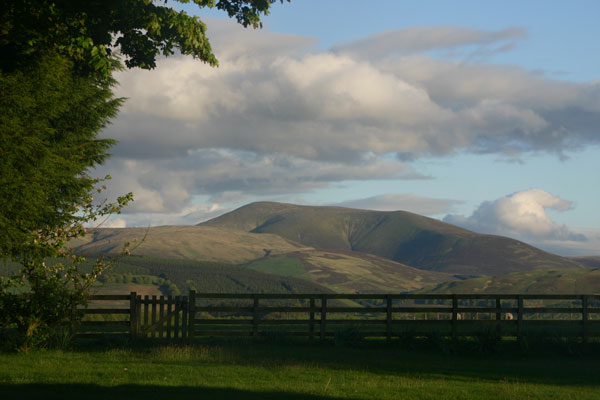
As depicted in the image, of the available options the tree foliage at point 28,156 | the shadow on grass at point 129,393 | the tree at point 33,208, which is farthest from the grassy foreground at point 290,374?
the tree foliage at point 28,156

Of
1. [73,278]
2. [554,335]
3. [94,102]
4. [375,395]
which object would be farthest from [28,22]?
[554,335]

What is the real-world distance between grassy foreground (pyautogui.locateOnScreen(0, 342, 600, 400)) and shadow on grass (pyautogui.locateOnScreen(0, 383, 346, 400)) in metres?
0.02

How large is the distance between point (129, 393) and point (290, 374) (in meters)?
3.93

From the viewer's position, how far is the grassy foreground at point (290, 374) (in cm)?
1269

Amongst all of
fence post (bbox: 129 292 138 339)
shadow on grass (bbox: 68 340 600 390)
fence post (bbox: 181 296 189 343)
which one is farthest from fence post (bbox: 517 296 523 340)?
fence post (bbox: 129 292 138 339)

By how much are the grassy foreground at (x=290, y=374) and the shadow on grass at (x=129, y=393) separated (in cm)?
2

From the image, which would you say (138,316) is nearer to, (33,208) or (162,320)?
(162,320)

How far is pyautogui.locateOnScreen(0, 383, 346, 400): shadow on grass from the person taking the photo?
12.0 m

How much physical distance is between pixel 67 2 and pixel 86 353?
30.1 feet

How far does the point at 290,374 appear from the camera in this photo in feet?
49.0

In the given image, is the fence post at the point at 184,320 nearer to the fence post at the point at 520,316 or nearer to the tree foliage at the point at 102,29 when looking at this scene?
the tree foliage at the point at 102,29

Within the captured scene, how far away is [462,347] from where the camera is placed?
20.8 meters

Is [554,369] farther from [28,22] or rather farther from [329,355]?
[28,22]

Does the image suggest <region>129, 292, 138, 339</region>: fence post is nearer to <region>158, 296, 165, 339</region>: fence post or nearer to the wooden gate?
the wooden gate
